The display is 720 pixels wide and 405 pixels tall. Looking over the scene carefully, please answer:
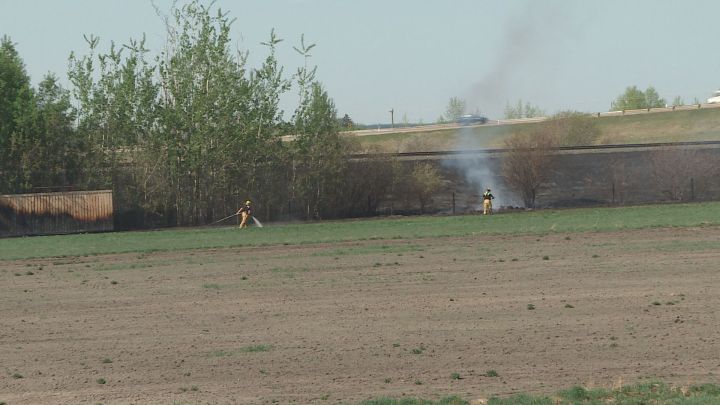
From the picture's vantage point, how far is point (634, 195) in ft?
190

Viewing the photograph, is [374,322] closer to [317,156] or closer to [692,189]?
[317,156]

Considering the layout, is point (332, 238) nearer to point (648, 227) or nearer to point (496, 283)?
point (648, 227)

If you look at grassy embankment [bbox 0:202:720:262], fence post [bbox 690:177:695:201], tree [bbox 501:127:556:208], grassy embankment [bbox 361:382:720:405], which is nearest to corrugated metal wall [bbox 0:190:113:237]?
grassy embankment [bbox 0:202:720:262]

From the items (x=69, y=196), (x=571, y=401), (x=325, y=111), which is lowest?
(x=571, y=401)

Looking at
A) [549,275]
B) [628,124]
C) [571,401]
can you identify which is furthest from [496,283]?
[628,124]

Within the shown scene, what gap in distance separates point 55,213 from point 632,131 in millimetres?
62272

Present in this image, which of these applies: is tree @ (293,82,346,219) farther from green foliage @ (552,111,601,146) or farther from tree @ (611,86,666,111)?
tree @ (611,86,666,111)

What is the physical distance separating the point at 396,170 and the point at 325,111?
15.9 feet

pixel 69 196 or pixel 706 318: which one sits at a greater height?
pixel 69 196

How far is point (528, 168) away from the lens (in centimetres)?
5766

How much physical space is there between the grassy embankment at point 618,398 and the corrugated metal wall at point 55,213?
3618 centimetres

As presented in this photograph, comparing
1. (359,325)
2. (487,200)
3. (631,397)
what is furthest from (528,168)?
(631,397)

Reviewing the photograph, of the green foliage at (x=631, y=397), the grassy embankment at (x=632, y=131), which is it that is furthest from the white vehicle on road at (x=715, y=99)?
the green foliage at (x=631, y=397)

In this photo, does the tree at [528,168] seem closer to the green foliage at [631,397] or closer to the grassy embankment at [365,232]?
the grassy embankment at [365,232]
